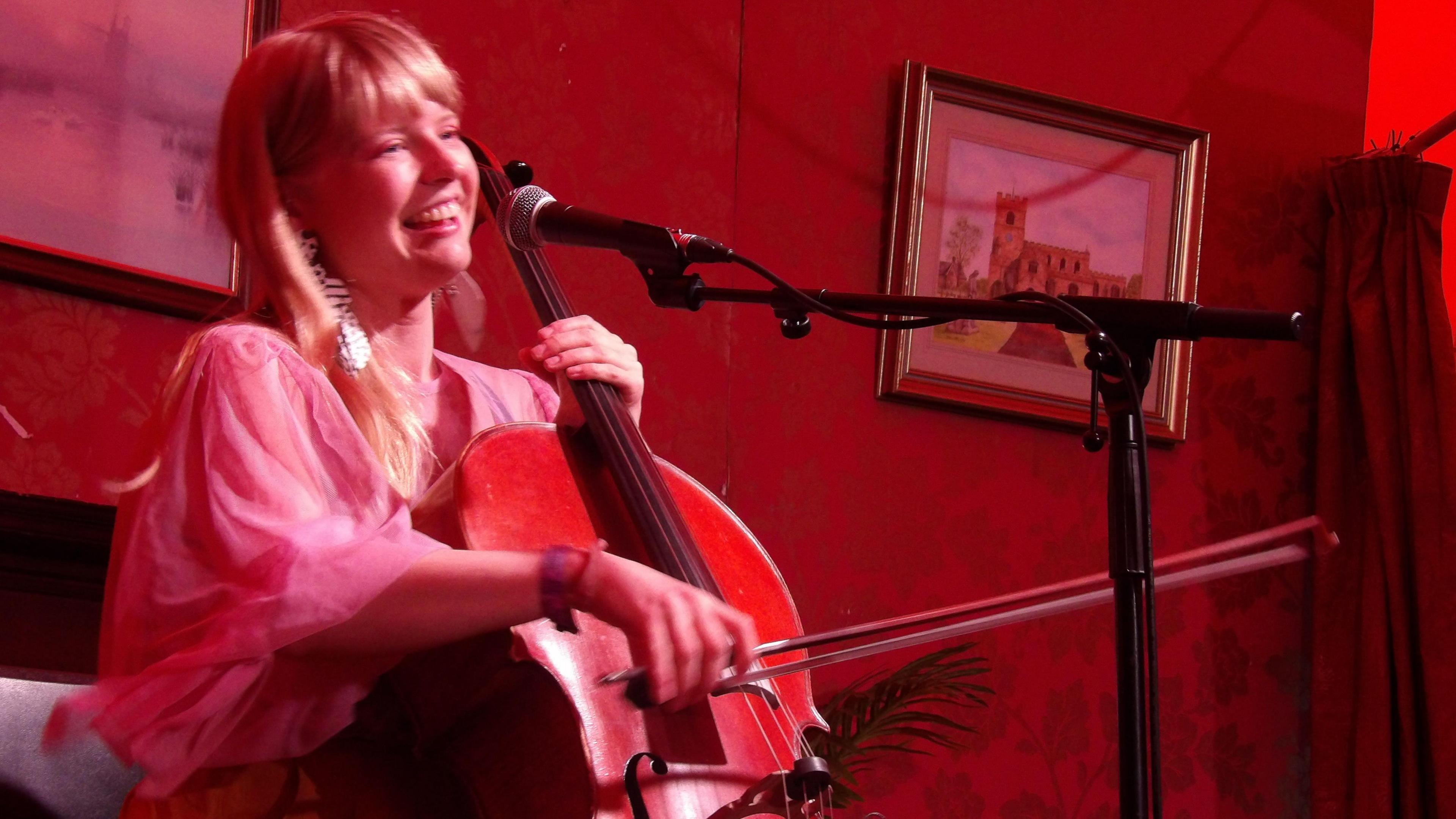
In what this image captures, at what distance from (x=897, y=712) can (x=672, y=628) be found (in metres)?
1.31

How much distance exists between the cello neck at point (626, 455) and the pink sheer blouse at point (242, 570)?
8.0 inches

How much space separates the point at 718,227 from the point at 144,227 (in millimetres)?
889

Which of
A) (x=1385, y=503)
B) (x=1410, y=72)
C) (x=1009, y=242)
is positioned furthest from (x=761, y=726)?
(x=1410, y=72)

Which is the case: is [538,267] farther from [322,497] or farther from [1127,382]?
[1127,382]

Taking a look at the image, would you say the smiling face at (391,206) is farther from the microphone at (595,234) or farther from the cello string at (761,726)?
the cello string at (761,726)

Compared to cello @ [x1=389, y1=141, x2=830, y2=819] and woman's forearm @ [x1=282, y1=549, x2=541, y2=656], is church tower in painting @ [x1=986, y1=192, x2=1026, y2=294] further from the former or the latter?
woman's forearm @ [x1=282, y1=549, x2=541, y2=656]

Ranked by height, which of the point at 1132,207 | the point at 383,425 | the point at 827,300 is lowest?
the point at 383,425

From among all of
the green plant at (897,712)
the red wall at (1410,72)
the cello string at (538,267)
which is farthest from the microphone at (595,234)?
the red wall at (1410,72)

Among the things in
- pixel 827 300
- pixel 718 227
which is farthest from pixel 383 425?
pixel 718 227

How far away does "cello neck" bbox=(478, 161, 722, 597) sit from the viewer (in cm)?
115

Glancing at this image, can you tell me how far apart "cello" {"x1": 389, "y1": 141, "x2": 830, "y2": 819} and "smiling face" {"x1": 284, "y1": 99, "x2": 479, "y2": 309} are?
22cm

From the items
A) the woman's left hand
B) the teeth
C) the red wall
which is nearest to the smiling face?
the teeth

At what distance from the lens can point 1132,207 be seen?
249cm

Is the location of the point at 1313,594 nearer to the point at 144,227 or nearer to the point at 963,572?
the point at 963,572
